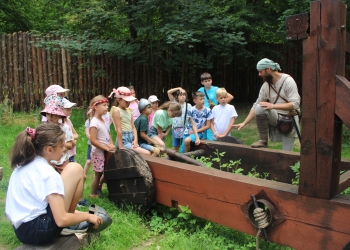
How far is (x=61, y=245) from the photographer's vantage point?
267 centimetres

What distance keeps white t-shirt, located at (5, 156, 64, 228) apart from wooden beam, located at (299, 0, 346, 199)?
5.54ft

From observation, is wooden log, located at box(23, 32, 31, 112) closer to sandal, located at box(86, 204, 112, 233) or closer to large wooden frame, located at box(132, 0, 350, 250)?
sandal, located at box(86, 204, 112, 233)

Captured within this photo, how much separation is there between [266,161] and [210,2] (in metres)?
6.21

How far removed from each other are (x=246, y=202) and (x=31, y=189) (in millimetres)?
1584

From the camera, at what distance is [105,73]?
10.0 metres

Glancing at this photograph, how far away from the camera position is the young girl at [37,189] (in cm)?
249

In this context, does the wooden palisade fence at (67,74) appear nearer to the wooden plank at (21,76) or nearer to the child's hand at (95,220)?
the wooden plank at (21,76)

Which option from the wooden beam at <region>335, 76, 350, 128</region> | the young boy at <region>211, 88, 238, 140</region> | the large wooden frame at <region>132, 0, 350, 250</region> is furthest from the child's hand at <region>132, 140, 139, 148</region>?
the wooden beam at <region>335, 76, 350, 128</region>

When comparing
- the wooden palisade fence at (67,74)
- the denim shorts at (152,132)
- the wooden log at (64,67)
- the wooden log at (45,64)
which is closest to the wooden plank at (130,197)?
the denim shorts at (152,132)

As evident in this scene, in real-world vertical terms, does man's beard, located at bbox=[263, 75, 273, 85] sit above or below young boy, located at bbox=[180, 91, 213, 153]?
above

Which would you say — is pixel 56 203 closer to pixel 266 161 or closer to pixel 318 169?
pixel 318 169

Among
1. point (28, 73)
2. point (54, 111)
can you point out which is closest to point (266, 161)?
point (54, 111)

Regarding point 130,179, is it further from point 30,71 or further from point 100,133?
point 30,71

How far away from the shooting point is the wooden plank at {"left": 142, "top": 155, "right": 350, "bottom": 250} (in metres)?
2.40
